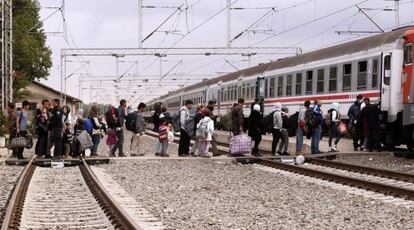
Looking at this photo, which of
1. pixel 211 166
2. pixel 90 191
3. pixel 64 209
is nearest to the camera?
pixel 64 209

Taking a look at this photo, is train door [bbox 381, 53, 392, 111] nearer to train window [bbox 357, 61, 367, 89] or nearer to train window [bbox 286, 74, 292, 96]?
train window [bbox 357, 61, 367, 89]

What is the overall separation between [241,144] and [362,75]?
576 cm

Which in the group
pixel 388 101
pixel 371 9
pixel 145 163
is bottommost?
pixel 145 163

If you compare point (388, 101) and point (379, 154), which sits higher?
point (388, 101)

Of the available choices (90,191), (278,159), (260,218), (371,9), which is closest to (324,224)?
(260,218)

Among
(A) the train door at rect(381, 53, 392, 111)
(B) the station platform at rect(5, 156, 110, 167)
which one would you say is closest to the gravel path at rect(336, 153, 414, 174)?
(A) the train door at rect(381, 53, 392, 111)

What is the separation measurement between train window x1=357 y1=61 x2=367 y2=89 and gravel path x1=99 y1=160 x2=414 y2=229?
7.51 meters

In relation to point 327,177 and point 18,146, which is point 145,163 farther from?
point 327,177

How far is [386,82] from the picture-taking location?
20.3m

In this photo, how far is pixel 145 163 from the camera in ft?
60.8

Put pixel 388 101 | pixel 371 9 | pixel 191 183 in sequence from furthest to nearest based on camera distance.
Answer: pixel 371 9, pixel 388 101, pixel 191 183

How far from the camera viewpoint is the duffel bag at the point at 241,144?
1905 cm

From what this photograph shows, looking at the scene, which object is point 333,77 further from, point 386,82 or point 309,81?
point 386,82

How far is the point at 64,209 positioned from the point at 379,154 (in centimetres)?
1194
